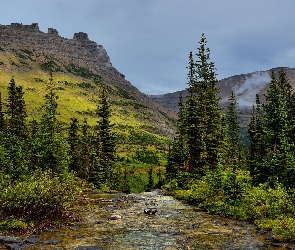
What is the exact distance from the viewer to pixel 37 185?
20.7 meters

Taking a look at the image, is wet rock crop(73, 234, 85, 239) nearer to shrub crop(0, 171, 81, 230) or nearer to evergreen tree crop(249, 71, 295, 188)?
shrub crop(0, 171, 81, 230)

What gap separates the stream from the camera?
16375mm

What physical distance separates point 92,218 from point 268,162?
17815 mm

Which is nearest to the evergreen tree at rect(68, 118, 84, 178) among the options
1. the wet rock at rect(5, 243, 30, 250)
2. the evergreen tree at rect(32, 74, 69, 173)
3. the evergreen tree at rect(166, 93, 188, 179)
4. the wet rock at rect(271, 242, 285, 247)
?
the evergreen tree at rect(166, 93, 188, 179)

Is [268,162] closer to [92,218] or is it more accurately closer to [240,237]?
[240,237]

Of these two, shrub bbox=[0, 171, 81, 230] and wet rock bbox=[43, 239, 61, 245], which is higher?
shrub bbox=[0, 171, 81, 230]

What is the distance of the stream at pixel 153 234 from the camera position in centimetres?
1638

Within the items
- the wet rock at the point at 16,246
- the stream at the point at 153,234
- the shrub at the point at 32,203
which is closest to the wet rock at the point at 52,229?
the stream at the point at 153,234

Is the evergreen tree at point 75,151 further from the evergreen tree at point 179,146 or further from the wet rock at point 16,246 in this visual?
the wet rock at point 16,246

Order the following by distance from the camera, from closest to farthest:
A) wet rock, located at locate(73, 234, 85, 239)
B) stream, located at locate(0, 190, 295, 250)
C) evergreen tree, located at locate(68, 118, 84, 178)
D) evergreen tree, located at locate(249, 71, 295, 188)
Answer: stream, located at locate(0, 190, 295, 250) < wet rock, located at locate(73, 234, 85, 239) < evergreen tree, located at locate(249, 71, 295, 188) < evergreen tree, located at locate(68, 118, 84, 178)

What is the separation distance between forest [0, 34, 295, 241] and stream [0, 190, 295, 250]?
4.57ft

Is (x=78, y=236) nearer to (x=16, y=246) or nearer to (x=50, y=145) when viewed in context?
(x=16, y=246)

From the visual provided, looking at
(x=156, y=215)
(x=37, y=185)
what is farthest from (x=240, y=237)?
(x=37, y=185)

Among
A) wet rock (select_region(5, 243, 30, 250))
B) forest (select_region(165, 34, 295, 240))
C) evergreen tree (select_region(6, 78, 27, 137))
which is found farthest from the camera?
evergreen tree (select_region(6, 78, 27, 137))
